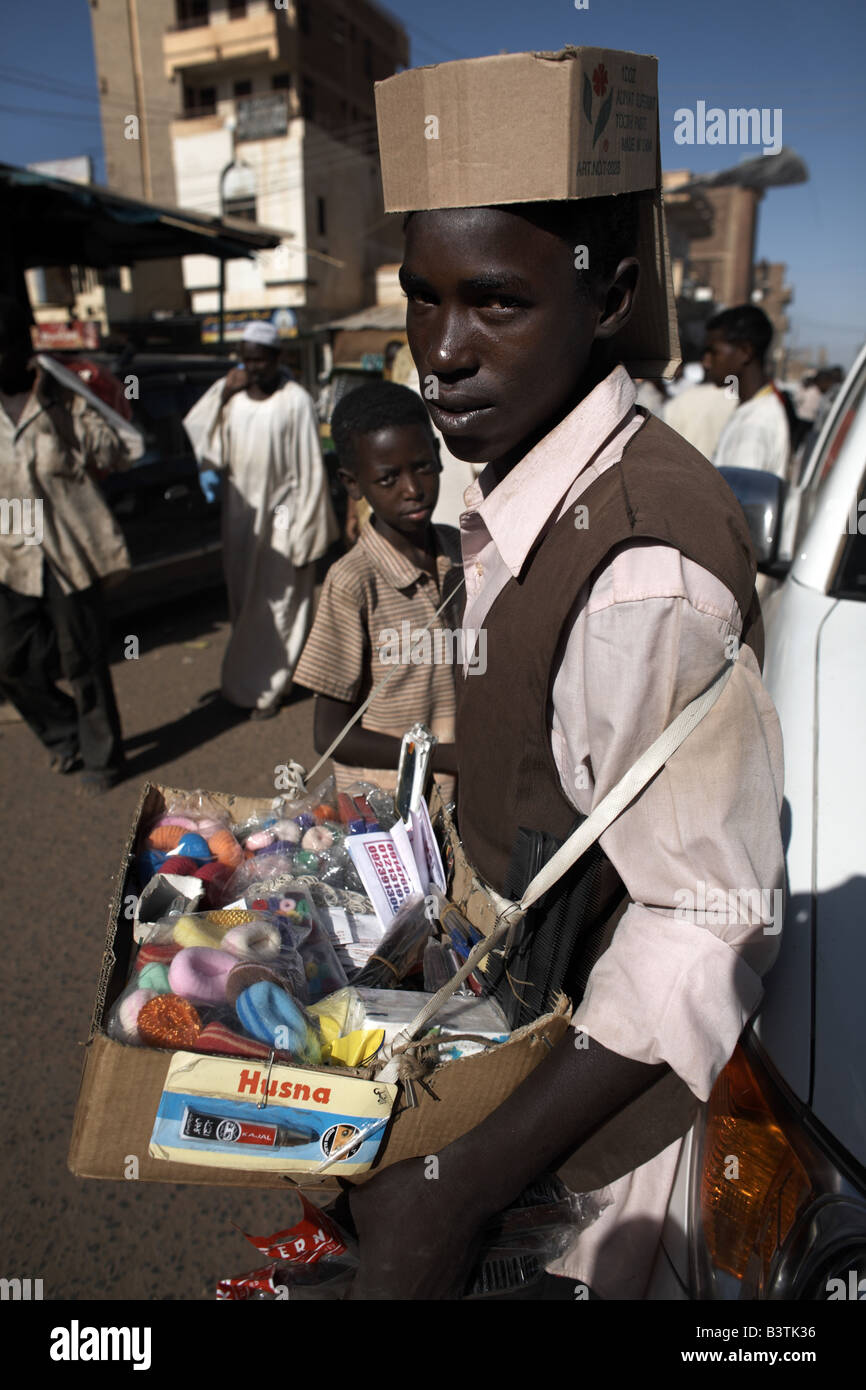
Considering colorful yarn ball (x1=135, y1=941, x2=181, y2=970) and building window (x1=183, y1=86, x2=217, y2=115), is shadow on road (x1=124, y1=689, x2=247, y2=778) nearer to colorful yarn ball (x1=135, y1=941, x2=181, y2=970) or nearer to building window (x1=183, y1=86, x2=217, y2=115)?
colorful yarn ball (x1=135, y1=941, x2=181, y2=970)

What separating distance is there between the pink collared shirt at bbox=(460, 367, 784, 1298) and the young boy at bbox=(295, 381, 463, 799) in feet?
3.90

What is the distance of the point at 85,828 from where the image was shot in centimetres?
410

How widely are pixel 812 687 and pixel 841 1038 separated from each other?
660 millimetres

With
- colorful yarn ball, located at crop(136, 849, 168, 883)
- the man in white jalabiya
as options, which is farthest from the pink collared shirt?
the man in white jalabiya

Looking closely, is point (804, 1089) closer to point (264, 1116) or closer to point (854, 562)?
point (264, 1116)

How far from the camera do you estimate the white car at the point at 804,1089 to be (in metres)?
0.96

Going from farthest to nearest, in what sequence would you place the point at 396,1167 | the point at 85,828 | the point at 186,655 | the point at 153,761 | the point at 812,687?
the point at 186,655
the point at 153,761
the point at 85,828
the point at 812,687
the point at 396,1167

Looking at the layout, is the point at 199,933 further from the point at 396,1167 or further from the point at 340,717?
the point at 340,717

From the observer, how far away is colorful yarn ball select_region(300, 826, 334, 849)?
1.48 m

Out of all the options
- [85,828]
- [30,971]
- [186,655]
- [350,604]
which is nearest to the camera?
[350,604]

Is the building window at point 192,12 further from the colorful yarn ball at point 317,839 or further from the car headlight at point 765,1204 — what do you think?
the car headlight at point 765,1204

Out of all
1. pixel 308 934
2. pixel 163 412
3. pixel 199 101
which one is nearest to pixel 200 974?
pixel 308 934

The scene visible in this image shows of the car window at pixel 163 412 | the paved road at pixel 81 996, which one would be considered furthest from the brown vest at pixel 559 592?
the car window at pixel 163 412
